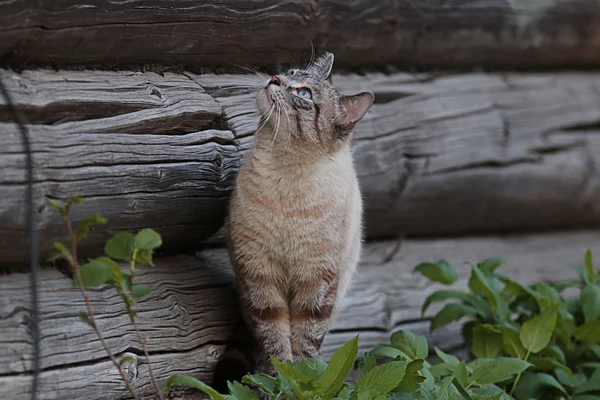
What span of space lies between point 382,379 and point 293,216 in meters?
0.69

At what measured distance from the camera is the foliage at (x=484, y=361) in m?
2.48

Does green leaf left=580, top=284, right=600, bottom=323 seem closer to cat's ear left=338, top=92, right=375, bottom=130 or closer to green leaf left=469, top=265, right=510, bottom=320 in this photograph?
green leaf left=469, top=265, right=510, bottom=320

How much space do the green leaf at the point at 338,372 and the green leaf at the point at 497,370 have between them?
69cm

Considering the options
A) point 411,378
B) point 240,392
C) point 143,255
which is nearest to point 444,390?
point 411,378

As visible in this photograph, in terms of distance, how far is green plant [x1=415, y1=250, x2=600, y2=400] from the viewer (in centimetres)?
320

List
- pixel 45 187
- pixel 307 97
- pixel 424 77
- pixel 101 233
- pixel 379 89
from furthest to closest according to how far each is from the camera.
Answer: pixel 424 77 < pixel 379 89 < pixel 307 97 < pixel 101 233 < pixel 45 187

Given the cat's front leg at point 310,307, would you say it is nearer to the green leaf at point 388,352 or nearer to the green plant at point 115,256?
the green leaf at point 388,352

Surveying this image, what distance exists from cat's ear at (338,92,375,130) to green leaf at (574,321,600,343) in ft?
4.77

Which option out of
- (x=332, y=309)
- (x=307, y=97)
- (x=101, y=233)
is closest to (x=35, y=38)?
(x=101, y=233)

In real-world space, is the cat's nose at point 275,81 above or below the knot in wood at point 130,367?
above

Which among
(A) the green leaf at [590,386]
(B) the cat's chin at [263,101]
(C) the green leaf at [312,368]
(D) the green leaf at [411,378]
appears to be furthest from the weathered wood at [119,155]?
(A) the green leaf at [590,386]

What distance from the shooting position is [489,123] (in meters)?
4.19

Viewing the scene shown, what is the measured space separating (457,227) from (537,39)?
3.87 ft

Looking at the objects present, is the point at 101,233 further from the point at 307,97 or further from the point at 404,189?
the point at 404,189
